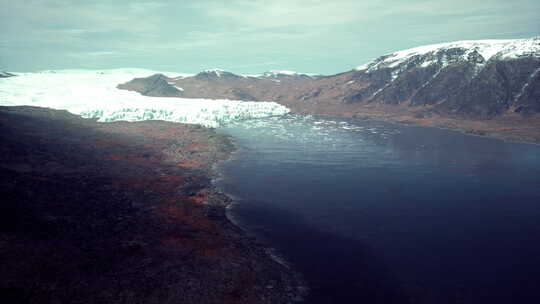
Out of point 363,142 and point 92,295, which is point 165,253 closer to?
point 92,295

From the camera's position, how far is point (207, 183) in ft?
138

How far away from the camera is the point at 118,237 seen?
2662 cm

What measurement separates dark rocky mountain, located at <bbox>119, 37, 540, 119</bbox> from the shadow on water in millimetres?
88067

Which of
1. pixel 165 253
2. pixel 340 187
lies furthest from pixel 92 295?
pixel 340 187

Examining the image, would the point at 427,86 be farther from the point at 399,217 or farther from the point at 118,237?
the point at 118,237

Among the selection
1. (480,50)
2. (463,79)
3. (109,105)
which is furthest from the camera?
(480,50)

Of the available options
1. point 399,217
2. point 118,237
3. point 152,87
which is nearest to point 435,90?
point 399,217

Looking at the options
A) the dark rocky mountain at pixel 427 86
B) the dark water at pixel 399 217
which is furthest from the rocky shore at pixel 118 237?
the dark rocky mountain at pixel 427 86

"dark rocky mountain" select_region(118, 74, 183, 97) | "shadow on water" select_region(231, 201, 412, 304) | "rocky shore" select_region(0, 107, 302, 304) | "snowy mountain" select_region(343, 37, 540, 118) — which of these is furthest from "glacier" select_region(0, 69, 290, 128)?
"shadow on water" select_region(231, 201, 412, 304)

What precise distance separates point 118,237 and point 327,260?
14.8m

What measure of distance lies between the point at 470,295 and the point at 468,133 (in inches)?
2763

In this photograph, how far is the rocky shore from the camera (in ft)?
68.6

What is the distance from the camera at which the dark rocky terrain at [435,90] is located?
9668 cm

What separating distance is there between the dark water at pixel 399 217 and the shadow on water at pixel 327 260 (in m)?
0.07
